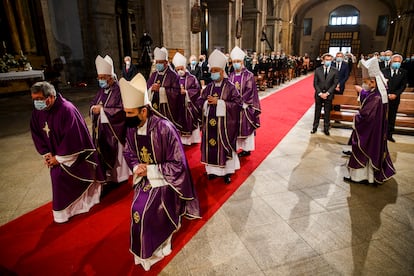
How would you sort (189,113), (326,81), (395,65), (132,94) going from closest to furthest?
1. (132,94)
2. (395,65)
3. (189,113)
4. (326,81)

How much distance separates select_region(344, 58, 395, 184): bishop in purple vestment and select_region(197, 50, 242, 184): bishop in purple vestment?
188 centimetres

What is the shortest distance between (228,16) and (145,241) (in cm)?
1642

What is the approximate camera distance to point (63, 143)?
3.26 meters

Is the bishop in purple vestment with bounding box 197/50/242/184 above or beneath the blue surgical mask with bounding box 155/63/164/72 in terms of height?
beneath

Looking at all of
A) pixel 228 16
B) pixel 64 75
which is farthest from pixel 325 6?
pixel 64 75

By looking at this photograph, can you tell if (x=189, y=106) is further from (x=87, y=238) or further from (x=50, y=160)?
(x=87, y=238)

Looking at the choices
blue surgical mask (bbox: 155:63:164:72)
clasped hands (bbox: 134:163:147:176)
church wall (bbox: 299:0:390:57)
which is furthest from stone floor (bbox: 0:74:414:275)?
church wall (bbox: 299:0:390:57)

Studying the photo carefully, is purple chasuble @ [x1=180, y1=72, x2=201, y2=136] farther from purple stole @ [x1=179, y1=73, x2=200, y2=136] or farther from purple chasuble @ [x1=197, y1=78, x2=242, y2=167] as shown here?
purple chasuble @ [x1=197, y1=78, x2=242, y2=167]

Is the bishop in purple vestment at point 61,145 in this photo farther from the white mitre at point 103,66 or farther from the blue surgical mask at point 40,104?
the white mitre at point 103,66

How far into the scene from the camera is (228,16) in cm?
1661

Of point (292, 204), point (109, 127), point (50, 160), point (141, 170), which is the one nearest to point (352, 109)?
point (292, 204)

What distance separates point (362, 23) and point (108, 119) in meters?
37.6

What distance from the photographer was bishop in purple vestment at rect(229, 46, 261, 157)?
537 cm

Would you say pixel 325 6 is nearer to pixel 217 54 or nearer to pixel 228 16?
pixel 228 16
